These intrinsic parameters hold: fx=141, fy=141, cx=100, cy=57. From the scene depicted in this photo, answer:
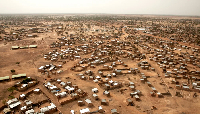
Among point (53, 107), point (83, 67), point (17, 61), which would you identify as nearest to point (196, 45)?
point (83, 67)

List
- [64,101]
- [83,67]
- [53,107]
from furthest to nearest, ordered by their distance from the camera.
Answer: [83,67] < [64,101] < [53,107]

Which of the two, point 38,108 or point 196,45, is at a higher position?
point 196,45

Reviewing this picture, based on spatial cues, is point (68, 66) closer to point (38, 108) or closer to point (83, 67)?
point (83, 67)

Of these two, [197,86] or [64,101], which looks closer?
[64,101]

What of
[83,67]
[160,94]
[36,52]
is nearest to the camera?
[160,94]

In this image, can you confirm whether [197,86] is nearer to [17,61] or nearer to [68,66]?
[68,66]

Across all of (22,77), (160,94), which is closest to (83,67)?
(22,77)

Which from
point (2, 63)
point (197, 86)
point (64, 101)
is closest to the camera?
point (64, 101)

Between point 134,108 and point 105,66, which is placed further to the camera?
point 105,66

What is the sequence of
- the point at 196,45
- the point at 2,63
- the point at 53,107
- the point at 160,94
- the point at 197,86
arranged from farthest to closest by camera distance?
the point at 196,45 < the point at 2,63 < the point at 197,86 < the point at 160,94 < the point at 53,107
